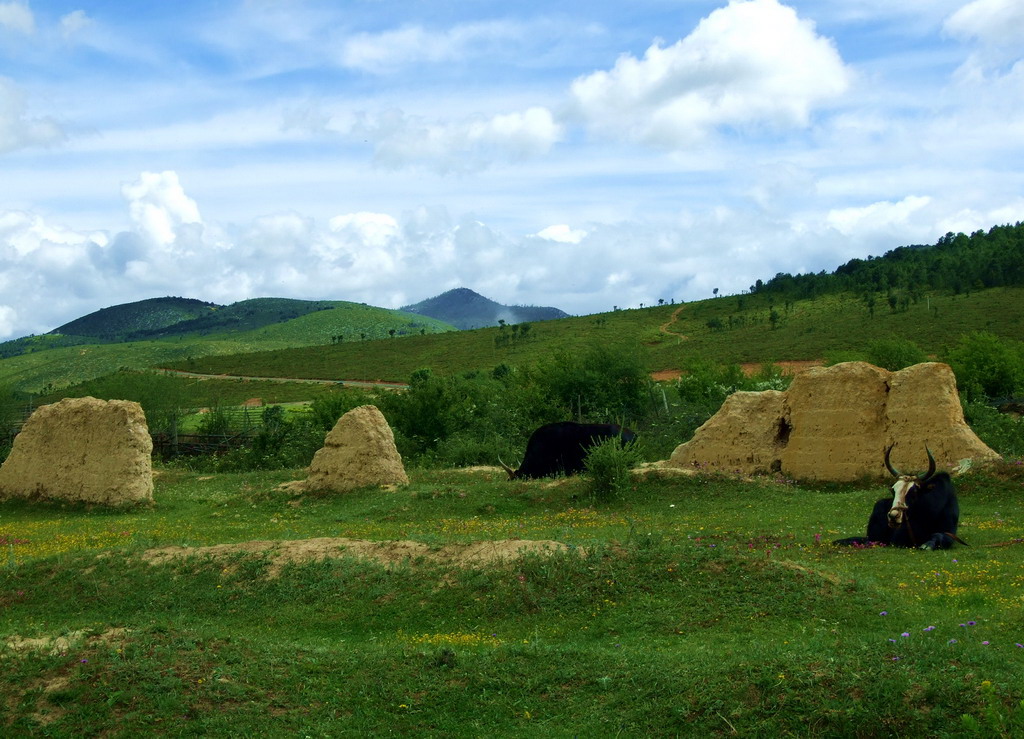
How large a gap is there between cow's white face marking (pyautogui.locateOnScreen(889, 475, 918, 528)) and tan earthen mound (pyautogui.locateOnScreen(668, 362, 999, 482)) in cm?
758

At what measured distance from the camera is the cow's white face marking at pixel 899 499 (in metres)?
14.6

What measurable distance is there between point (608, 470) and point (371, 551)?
861cm

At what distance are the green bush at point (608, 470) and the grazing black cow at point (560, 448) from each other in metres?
5.27

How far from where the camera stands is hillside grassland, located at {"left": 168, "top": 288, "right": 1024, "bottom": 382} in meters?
74.6

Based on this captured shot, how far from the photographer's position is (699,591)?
11242 mm

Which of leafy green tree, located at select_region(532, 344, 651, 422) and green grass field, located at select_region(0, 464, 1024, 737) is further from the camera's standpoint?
leafy green tree, located at select_region(532, 344, 651, 422)

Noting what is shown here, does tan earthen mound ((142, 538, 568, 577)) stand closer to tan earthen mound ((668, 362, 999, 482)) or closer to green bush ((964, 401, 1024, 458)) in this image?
tan earthen mound ((668, 362, 999, 482))

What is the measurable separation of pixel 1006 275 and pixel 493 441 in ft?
234

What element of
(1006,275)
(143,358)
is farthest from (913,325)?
(143,358)

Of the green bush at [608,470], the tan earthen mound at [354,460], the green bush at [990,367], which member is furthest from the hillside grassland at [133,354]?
the green bush at [608,470]

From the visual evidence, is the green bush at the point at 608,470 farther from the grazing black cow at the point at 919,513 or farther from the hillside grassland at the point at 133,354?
the hillside grassland at the point at 133,354

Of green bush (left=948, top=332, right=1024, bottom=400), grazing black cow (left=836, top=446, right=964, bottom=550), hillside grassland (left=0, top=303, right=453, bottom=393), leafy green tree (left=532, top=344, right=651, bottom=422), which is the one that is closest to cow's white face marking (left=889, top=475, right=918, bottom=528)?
grazing black cow (left=836, top=446, right=964, bottom=550)

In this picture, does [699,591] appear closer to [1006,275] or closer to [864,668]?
[864,668]

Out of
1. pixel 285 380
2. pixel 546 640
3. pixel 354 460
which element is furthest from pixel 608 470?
pixel 285 380
